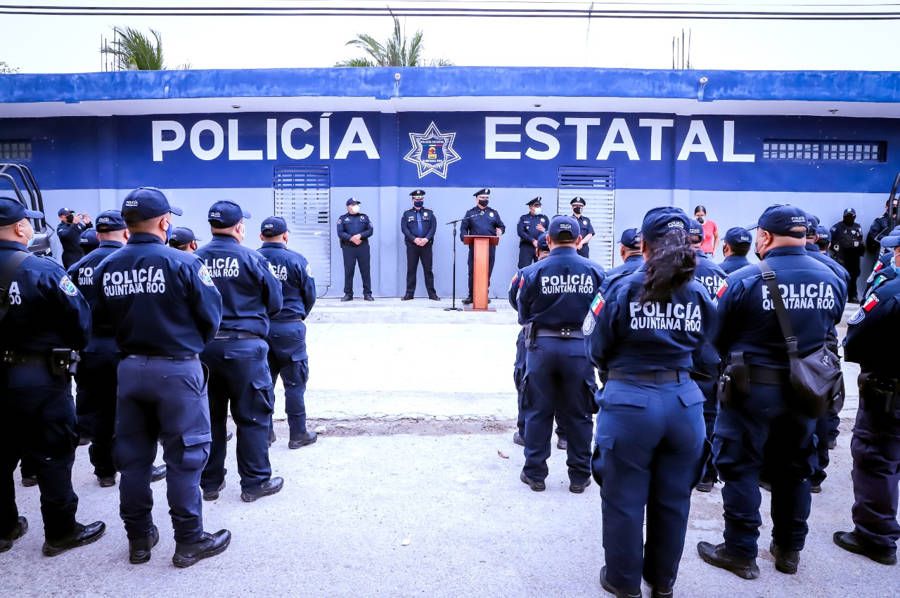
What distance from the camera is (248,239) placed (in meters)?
14.9

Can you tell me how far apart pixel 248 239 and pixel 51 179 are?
15.8 feet

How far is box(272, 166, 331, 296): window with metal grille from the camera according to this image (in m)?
14.4

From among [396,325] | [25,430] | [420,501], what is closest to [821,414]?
[420,501]

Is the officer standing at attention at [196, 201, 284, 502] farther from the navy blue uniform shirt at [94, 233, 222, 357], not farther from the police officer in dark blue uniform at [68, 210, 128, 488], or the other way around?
the police officer in dark blue uniform at [68, 210, 128, 488]

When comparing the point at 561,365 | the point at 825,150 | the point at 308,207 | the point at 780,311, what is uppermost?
the point at 825,150

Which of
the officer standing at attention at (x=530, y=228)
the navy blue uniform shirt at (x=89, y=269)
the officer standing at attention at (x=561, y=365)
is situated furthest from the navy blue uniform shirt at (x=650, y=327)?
the officer standing at attention at (x=530, y=228)

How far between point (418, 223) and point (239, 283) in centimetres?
930

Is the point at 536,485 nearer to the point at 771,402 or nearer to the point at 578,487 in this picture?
the point at 578,487

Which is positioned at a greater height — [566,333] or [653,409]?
[566,333]

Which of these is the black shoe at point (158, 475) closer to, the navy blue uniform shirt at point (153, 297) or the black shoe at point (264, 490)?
the black shoe at point (264, 490)

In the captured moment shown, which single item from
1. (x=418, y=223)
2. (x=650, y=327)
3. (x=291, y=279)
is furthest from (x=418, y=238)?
(x=650, y=327)

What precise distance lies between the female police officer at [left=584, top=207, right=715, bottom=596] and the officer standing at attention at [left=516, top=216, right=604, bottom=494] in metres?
1.53

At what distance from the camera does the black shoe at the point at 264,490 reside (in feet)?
14.8

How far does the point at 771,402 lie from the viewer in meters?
3.43
